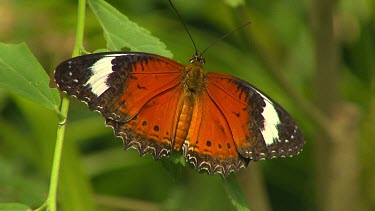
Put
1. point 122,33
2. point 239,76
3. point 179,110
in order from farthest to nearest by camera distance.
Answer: point 239,76
point 179,110
point 122,33

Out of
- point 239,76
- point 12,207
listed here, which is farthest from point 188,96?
point 239,76

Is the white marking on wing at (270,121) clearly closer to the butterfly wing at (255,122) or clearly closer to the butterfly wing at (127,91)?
the butterfly wing at (255,122)

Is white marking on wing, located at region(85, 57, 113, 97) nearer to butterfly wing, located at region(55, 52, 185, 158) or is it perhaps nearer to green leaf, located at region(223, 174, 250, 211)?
butterfly wing, located at region(55, 52, 185, 158)

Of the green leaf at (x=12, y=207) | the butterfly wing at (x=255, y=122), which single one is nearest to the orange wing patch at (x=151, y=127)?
the butterfly wing at (x=255, y=122)

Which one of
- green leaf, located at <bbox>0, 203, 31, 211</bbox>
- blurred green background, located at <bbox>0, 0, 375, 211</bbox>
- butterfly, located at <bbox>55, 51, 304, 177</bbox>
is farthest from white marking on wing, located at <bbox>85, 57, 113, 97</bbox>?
blurred green background, located at <bbox>0, 0, 375, 211</bbox>

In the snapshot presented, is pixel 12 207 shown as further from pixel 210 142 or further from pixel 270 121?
pixel 270 121

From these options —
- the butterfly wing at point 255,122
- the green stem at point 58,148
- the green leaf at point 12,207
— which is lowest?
the green leaf at point 12,207

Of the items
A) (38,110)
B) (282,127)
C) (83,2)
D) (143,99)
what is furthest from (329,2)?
(38,110)
